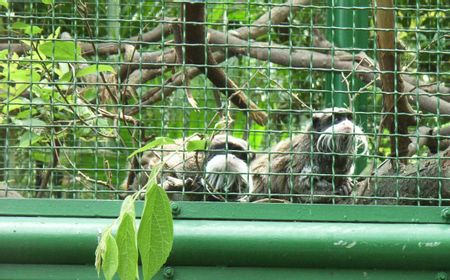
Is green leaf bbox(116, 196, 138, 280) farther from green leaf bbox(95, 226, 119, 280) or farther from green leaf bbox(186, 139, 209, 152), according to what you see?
green leaf bbox(186, 139, 209, 152)

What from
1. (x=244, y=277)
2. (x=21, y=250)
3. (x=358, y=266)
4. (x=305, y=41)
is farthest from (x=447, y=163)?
(x=305, y=41)

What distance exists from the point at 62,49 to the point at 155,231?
47.6 inches

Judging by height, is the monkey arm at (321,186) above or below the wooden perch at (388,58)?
below

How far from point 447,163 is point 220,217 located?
1046mm

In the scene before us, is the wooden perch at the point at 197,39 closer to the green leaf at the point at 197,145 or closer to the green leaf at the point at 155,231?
the green leaf at the point at 197,145

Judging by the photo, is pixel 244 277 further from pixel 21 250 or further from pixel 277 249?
pixel 21 250

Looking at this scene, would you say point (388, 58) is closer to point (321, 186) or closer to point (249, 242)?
point (249, 242)

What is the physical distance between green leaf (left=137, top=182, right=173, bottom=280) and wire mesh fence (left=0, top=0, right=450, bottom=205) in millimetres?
111

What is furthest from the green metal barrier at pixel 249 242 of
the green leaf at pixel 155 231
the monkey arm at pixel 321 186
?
the monkey arm at pixel 321 186

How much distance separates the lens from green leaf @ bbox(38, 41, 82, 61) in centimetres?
298

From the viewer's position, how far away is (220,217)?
281cm

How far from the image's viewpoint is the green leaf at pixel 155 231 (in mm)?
2021

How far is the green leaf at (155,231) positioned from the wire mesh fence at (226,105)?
0.11 metres

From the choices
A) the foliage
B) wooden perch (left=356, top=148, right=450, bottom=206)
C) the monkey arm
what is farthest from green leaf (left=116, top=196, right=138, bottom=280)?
the monkey arm
